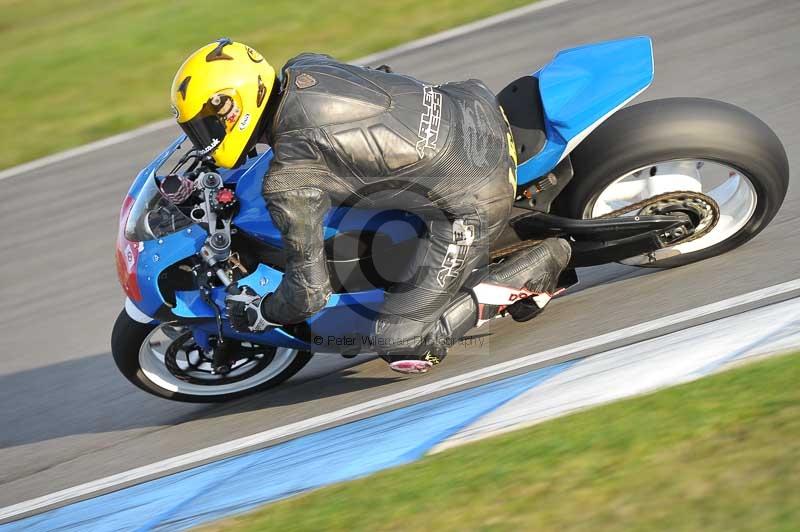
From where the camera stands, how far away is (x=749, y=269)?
4770 mm

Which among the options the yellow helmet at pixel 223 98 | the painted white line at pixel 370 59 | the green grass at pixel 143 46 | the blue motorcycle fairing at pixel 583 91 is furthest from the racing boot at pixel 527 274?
the green grass at pixel 143 46

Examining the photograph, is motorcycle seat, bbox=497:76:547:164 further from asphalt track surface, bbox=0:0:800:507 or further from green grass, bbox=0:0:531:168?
green grass, bbox=0:0:531:168

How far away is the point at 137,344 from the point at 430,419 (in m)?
1.70

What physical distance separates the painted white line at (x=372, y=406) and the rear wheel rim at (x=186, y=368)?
0.47 metres

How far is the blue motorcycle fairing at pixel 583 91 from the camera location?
438cm

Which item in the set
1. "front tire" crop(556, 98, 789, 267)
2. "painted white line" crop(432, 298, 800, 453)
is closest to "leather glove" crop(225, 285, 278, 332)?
"painted white line" crop(432, 298, 800, 453)

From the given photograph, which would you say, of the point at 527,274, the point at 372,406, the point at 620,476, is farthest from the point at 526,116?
the point at 620,476

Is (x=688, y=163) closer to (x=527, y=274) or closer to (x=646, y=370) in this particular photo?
(x=527, y=274)

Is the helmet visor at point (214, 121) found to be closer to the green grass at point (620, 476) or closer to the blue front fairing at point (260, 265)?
the blue front fairing at point (260, 265)

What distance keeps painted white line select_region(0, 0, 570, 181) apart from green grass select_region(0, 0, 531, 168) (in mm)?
154

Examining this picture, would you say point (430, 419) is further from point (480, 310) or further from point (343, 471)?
point (480, 310)

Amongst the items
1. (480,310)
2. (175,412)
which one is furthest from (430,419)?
(175,412)

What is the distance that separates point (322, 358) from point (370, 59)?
4.44 meters

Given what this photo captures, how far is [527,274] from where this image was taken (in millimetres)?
4539
